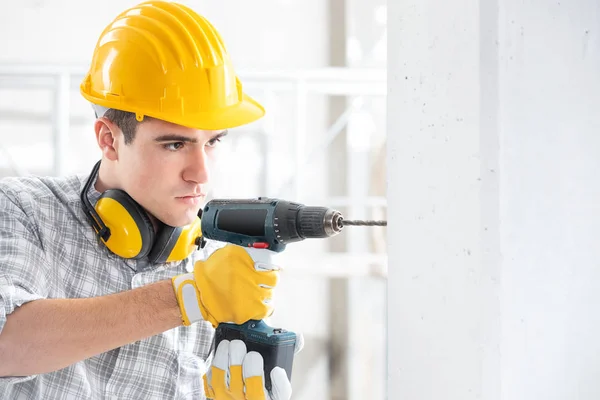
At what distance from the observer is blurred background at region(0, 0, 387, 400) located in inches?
139

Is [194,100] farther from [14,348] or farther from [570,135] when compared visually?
[570,135]

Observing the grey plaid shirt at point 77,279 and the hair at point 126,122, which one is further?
the hair at point 126,122

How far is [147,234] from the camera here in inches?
48.2

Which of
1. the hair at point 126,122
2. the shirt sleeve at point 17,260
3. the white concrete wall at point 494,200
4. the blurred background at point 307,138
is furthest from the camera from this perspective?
the blurred background at point 307,138

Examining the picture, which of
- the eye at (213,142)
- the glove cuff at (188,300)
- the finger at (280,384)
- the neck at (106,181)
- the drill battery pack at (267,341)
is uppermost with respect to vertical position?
the eye at (213,142)

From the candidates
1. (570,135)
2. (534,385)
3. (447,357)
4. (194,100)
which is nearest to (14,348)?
(194,100)

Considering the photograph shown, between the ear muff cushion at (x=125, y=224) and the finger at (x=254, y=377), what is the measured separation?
345 millimetres

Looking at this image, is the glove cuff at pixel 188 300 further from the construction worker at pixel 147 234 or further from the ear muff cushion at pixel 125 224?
the ear muff cushion at pixel 125 224

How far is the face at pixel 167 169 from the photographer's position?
121 centimetres

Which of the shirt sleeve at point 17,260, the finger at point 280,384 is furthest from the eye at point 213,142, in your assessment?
the finger at point 280,384

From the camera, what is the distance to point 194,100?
A: 3.96 feet

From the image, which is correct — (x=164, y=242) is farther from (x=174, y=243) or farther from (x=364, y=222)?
(x=364, y=222)

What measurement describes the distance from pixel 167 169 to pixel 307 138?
2777mm

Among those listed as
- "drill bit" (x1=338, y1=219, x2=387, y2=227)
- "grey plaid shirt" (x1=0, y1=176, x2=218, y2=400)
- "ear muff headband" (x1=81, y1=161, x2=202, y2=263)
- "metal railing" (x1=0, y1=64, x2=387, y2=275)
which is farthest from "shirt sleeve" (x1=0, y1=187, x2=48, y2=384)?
"metal railing" (x1=0, y1=64, x2=387, y2=275)
